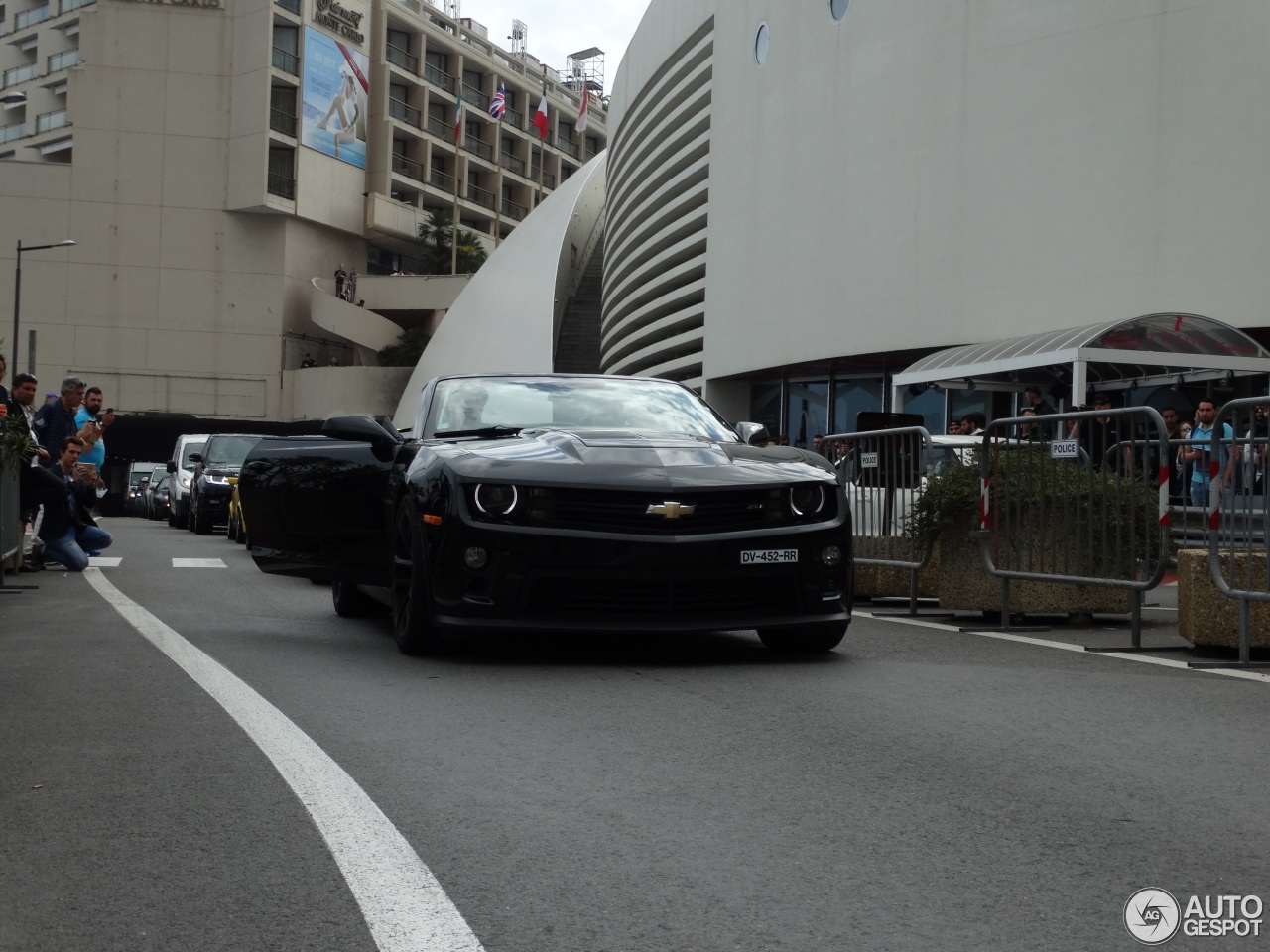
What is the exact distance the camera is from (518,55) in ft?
303

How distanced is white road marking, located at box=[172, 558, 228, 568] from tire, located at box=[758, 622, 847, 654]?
9771 millimetres

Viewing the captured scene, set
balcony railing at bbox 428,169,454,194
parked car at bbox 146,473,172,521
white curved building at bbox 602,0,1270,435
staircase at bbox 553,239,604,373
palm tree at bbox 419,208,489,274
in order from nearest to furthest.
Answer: white curved building at bbox 602,0,1270,435 → parked car at bbox 146,473,172,521 → staircase at bbox 553,239,604,373 → palm tree at bbox 419,208,489,274 → balcony railing at bbox 428,169,454,194

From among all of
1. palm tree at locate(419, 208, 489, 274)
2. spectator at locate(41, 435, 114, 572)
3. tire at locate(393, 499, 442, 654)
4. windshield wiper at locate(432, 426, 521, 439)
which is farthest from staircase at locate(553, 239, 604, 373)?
tire at locate(393, 499, 442, 654)

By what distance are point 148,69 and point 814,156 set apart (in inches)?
1857

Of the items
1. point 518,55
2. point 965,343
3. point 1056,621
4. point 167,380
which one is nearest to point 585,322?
point 167,380

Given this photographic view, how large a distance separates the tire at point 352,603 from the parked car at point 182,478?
18400 millimetres

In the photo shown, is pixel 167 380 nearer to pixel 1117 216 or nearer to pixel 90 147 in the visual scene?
pixel 90 147

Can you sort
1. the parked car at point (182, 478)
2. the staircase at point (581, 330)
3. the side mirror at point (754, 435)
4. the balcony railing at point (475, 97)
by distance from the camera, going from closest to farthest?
the side mirror at point (754, 435) → the parked car at point (182, 478) → the staircase at point (581, 330) → the balcony railing at point (475, 97)

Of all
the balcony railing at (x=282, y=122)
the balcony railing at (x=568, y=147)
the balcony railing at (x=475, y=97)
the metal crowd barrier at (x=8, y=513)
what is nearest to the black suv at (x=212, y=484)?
the metal crowd barrier at (x=8, y=513)

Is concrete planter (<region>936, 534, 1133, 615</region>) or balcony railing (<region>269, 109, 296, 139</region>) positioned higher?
balcony railing (<region>269, 109, 296, 139</region>)

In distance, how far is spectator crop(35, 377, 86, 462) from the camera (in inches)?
593

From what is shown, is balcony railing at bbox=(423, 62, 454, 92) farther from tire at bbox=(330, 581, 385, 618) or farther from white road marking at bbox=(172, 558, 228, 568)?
tire at bbox=(330, 581, 385, 618)

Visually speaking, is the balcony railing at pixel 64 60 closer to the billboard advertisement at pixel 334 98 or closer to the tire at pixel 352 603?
the billboard advertisement at pixel 334 98

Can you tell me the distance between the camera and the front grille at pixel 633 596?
7.04 meters
